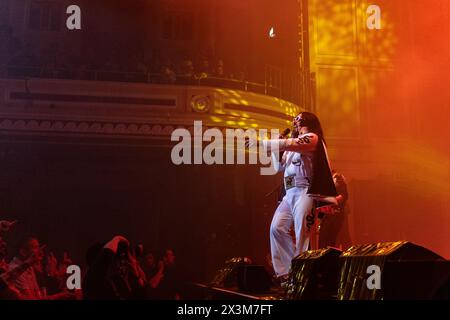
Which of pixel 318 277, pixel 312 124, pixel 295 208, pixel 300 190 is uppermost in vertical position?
pixel 312 124

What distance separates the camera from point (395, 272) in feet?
9.12

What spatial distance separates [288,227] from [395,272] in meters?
1.92

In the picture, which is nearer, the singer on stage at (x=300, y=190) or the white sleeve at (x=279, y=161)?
the singer on stage at (x=300, y=190)

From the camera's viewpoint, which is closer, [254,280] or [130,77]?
[254,280]

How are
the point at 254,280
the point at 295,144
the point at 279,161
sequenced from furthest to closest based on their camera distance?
the point at 279,161
the point at 295,144
the point at 254,280

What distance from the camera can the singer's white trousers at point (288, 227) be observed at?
4500 millimetres

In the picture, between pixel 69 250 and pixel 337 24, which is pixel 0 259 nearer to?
pixel 69 250

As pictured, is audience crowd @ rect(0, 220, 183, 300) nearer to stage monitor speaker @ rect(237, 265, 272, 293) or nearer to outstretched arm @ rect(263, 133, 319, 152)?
stage monitor speaker @ rect(237, 265, 272, 293)

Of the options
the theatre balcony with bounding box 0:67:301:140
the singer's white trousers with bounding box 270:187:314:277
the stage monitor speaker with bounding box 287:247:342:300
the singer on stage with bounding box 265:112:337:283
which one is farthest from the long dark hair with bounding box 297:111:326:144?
the theatre balcony with bounding box 0:67:301:140

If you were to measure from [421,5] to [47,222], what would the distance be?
859cm

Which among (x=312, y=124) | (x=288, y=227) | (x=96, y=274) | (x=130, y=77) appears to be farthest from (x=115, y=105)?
(x=96, y=274)

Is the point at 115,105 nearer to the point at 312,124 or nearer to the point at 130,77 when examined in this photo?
the point at 130,77

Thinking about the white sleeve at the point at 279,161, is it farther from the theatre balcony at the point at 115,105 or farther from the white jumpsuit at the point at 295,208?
the theatre balcony at the point at 115,105

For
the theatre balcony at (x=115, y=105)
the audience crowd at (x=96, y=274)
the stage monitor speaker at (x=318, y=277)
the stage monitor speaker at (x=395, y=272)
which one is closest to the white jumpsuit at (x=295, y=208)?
the stage monitor speaker at (x=318, y=277)
